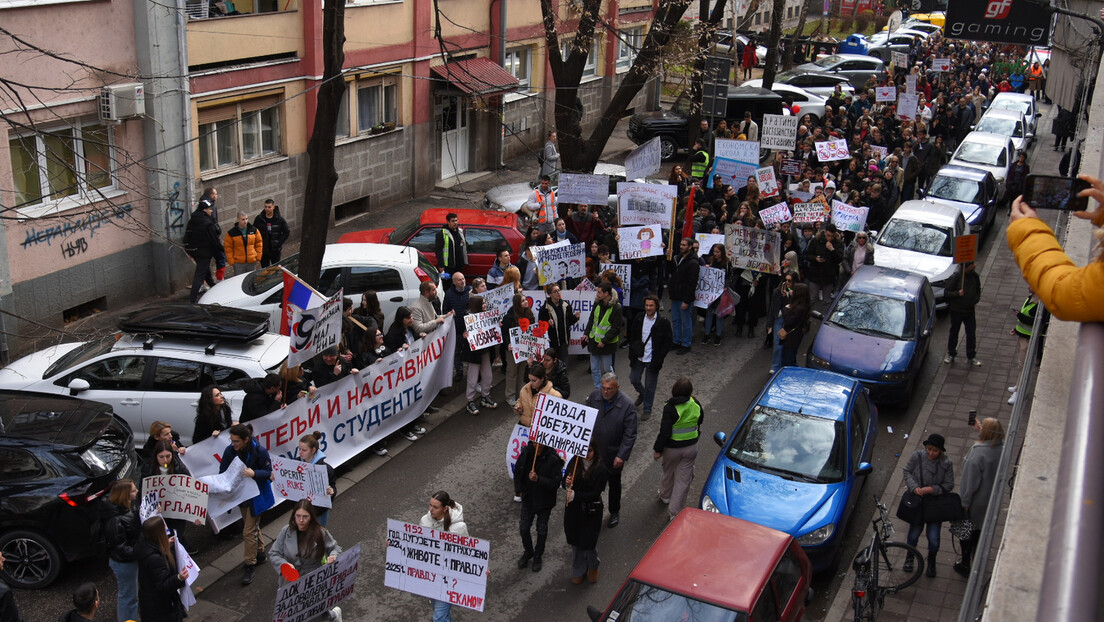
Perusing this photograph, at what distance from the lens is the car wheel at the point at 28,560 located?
938cm

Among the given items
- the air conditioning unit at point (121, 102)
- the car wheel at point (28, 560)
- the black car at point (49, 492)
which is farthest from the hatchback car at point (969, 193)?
the car wheel at point (28, 560)

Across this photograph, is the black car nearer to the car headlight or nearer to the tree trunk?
the tree trunk

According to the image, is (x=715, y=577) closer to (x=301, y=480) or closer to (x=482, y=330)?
(x=301, y=480)

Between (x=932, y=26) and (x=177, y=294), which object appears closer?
(x=177, y=294)

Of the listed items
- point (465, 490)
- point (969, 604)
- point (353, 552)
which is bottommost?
point (465, 490)

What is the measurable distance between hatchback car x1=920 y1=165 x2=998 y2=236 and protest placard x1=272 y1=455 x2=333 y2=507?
15536 mm

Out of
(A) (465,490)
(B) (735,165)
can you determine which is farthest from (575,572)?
(B) (735,165)

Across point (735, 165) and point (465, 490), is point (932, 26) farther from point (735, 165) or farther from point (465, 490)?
point (465, 490)

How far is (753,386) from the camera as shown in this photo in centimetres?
1502

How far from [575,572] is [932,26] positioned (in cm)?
5659

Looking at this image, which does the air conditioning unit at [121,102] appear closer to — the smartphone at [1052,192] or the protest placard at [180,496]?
the protest placard at [180,496]

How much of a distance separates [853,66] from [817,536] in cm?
3497

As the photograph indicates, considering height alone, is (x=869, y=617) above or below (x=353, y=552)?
below

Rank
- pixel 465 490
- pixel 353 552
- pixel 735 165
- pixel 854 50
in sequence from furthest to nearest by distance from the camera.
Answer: pixel 854 50 → pixel 735 165 → pixel 465 490 → pixel 353 552
